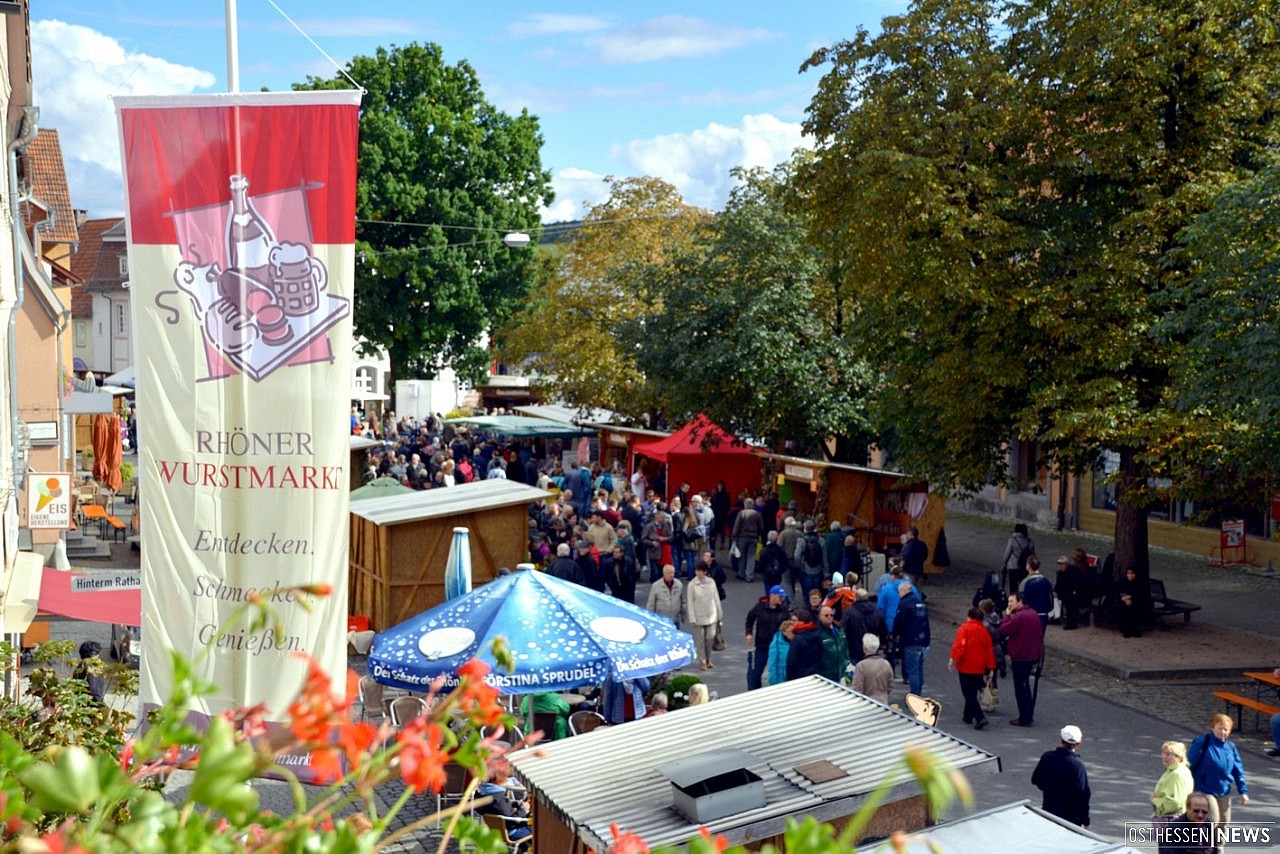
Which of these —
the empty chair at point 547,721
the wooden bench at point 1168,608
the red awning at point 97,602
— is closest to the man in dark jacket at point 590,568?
the empty chair at point 547,721

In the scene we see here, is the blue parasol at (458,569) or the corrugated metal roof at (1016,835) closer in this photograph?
the corrugated metal roof at (1016,835)

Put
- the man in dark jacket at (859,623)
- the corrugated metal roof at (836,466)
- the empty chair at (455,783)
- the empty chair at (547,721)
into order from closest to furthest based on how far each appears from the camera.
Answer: the empty chair at (455,783) → the empty chair at (547,721) → the man in dark jacket at (859,623) → the corrugated metal roof at (836,466)

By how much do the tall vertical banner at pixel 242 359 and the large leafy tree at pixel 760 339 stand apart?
65.2ft

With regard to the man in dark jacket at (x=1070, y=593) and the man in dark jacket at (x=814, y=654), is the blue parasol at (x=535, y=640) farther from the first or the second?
the man in dark jacket at (x=1070, y=593)

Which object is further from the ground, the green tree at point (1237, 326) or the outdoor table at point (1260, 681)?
the green tree at point (1237, 326)

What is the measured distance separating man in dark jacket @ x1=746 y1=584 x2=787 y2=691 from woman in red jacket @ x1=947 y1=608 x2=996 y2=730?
1.97 meters

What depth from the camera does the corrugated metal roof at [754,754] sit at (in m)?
7.03

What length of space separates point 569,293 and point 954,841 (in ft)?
108

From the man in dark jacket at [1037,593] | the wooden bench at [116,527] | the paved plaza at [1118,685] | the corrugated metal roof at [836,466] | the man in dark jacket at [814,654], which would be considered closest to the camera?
the paved plaza at [1118,685]

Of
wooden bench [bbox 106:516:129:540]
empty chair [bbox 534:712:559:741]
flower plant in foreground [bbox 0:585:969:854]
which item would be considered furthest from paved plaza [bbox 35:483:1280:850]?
wooden bench [bbox 106:516:129:540]

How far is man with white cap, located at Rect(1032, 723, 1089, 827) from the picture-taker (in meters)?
9.67

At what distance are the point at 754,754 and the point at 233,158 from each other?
446 cm

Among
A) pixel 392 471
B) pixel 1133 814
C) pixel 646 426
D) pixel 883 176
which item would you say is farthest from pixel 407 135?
pixel 1133 814

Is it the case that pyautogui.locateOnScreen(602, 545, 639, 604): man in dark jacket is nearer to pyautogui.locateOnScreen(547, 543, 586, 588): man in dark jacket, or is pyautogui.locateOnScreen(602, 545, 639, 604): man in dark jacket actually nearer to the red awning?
pyautogui.locateOnScreen(547, 543, 586, 588): man in dark jacket
